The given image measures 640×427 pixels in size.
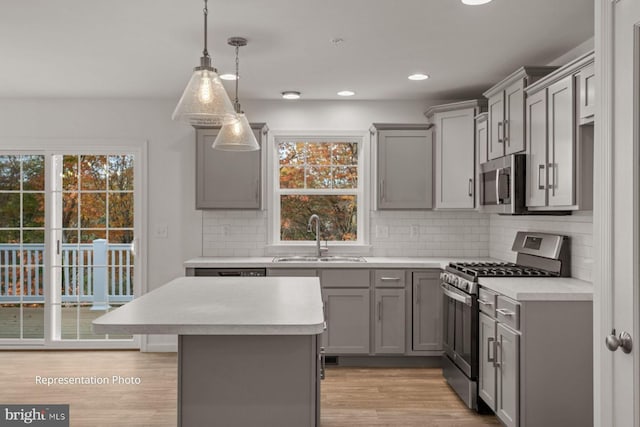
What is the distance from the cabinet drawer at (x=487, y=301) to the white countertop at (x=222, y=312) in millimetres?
1156

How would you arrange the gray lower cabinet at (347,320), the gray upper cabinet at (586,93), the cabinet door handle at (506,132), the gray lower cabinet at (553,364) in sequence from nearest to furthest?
1. the gray upper cabinet at (586,93)
2. the gray lower cabinet at (553,364)
3. the cabinet door handle at (506,132)
4. the gray lower cabinet at (347,320)

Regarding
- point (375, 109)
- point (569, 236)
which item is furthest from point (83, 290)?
point (569, 236)

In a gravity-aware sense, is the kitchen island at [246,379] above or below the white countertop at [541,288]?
below

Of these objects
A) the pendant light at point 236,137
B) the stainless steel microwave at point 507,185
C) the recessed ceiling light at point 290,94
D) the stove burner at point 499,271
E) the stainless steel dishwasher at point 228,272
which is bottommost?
the stainless steel dishwasher at point 228,272

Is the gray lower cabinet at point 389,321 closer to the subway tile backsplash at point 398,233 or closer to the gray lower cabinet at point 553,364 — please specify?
the subway tile backsplash at point 398,233

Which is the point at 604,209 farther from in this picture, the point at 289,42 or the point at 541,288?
the point at 289,42

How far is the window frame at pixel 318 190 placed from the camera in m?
5.34

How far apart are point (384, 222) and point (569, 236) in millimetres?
1957

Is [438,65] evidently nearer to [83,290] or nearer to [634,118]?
[634,118]

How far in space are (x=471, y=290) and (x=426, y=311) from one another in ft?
3.61

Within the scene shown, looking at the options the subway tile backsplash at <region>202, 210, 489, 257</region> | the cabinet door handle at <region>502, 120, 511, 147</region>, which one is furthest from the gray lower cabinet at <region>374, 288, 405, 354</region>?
the cabinet door handle at <region>502, 120, 511, 147</region>

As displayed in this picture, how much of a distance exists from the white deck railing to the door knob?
468 centimetres

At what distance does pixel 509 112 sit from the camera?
392cm

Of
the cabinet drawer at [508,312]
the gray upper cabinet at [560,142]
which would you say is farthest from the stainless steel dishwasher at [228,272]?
the gray upper cabinet at [560,142]
